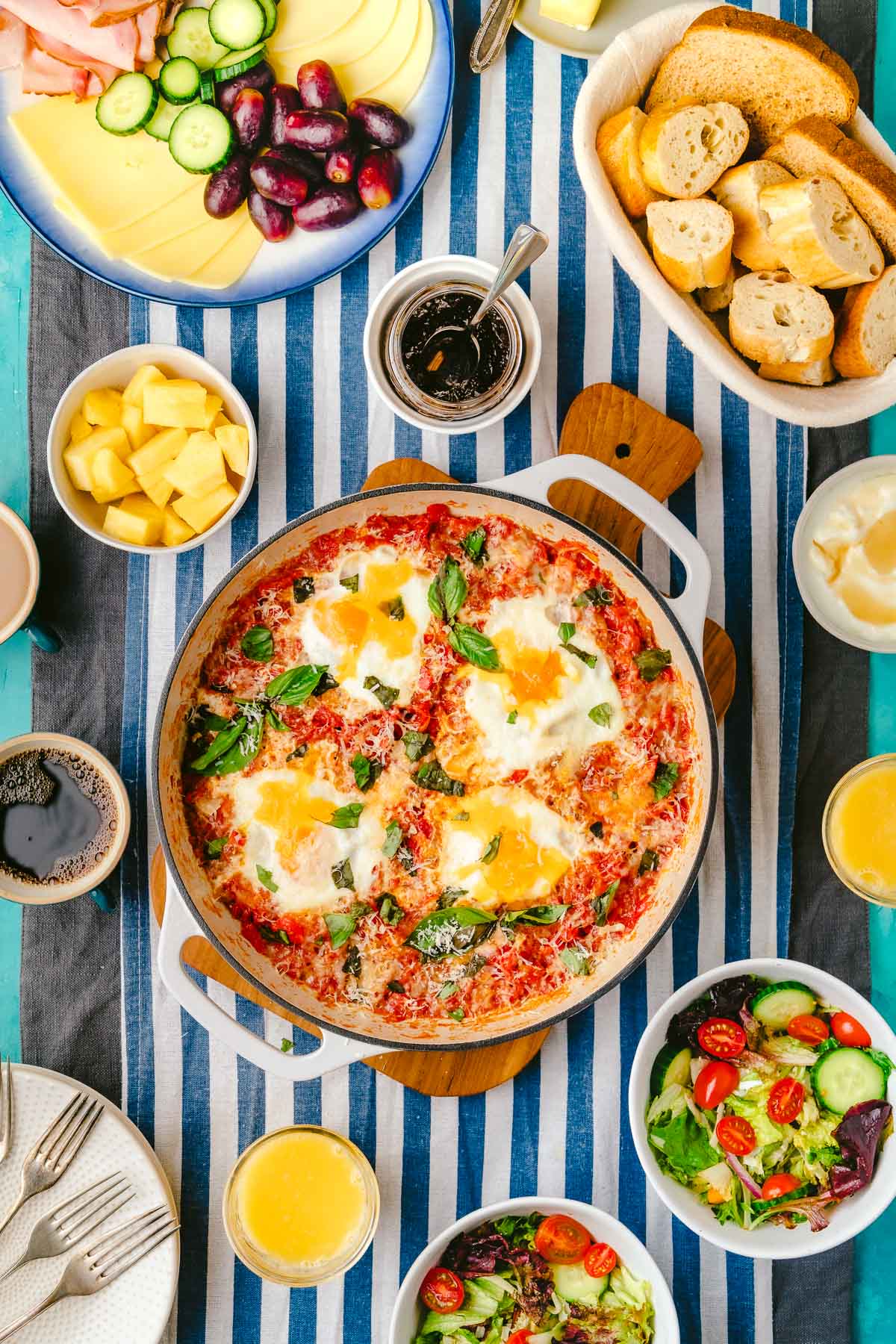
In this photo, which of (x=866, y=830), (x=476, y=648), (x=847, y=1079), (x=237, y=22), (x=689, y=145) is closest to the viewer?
(x=689, y=145)

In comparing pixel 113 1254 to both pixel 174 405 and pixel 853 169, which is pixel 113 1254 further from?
pixel 853 169

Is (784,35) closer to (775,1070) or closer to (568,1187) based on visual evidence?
(775,1070)

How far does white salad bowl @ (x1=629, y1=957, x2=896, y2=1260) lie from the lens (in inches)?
130

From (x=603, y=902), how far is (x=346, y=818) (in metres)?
0.82

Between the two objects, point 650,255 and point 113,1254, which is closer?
point 650,255

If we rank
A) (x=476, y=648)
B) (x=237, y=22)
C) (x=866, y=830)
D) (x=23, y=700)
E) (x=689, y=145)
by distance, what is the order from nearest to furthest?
(x=689, y=145), (x=476, y=648), (x=237, y=22), (x=866, y=830), (x=23, y=700)

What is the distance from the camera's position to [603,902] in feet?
10.8

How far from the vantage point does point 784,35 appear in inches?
118

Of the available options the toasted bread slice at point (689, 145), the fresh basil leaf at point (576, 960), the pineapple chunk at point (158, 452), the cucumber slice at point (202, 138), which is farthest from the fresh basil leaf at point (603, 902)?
the cucumber slice at point (202, 138)

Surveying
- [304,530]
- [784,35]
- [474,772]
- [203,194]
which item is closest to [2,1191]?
[474,772]

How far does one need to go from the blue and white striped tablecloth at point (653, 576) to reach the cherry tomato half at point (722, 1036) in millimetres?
236

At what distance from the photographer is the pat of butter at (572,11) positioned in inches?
129

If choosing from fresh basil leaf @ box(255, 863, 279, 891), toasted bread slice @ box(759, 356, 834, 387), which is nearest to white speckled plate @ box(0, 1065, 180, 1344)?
fresh basil leaf @ box(255, 863, 279, 891)

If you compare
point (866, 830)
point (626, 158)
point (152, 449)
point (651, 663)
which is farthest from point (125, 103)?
point (866, 830)
